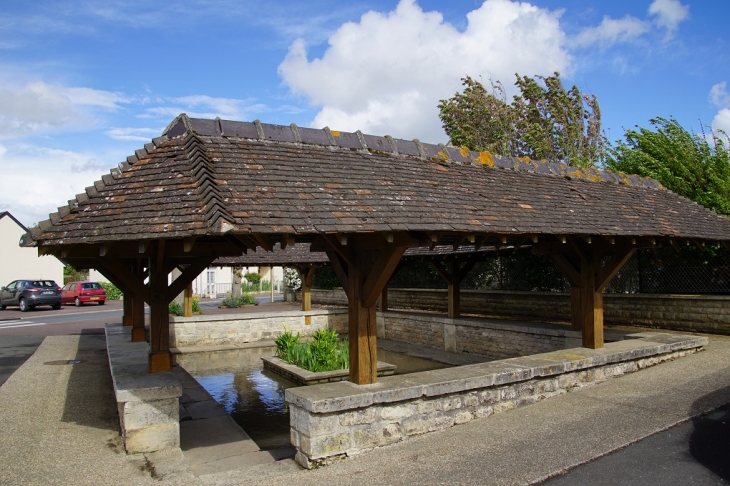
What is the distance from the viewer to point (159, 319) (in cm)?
671

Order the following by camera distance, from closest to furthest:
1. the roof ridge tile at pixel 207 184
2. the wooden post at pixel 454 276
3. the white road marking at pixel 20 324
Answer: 1. the roof ridge tile at pixel 207 184
2. the wooden post at pixel 454 276
3. the white road marking at pixel 20 324

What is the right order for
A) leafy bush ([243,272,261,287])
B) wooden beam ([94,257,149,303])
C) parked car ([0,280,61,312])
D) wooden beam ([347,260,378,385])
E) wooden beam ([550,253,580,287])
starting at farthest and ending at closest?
leafy bush ([243,272,261,287]), parked car ([0,280,61,312]), wooden beam ([550,253,580,287]), wooden beam ([94,257,149,303]), wooden beam ([347,260,378,385])

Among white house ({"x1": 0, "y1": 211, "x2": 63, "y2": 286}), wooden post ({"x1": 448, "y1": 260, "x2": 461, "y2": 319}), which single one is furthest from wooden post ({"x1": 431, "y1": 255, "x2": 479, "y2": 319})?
white house ({"x1": 0, "y1": 211, "x2": 63, "y2": 286})

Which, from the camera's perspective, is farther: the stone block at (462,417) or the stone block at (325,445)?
the stone block at (462,417)

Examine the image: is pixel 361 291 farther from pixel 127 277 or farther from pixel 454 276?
pixel 454 276

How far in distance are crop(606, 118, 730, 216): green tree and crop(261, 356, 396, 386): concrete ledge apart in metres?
8.39

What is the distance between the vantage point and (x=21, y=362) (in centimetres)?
1144

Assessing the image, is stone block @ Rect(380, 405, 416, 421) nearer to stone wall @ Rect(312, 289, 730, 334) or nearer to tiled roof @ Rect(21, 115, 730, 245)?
tiled roof @ Rect(21, 115, 730, 245)

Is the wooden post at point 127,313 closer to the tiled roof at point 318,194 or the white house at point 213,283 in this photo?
the tiled roof at point 318,194

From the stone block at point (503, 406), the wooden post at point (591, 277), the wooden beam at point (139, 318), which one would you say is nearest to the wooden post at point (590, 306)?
the wooden post at point (591, 277)

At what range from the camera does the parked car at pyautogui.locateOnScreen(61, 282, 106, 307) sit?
29.6 meters

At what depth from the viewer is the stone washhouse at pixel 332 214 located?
513 cm

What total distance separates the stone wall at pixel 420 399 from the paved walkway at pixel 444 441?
0.45 feet

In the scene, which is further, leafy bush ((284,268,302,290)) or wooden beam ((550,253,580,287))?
leafy bush ((284,268,302,290))
